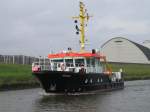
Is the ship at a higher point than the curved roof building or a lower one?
lower

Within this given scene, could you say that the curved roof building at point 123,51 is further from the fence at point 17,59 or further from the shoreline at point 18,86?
the shoreline at point 18,86

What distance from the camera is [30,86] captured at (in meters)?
59.1

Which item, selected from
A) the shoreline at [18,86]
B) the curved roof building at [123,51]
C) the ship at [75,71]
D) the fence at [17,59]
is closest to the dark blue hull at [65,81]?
the ship at [75,71]

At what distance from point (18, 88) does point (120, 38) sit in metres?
88.6

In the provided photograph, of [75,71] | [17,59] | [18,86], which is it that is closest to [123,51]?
[17,59]

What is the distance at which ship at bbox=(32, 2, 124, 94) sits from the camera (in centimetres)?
4656

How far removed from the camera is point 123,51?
14175 centimetres

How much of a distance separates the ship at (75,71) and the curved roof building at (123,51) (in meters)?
82.3

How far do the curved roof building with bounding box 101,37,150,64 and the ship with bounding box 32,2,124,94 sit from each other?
270 ft

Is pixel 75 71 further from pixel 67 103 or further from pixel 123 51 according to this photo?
pixel 123 51

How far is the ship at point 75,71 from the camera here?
4656 cm

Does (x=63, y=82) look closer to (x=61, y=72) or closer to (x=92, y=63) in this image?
(x=61, y=72)

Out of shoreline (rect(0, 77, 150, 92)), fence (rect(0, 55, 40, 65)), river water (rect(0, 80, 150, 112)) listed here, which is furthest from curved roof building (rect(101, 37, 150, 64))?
river water (rect(0, 80, 150, 112))

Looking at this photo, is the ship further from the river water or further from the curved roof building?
the curved roof building
